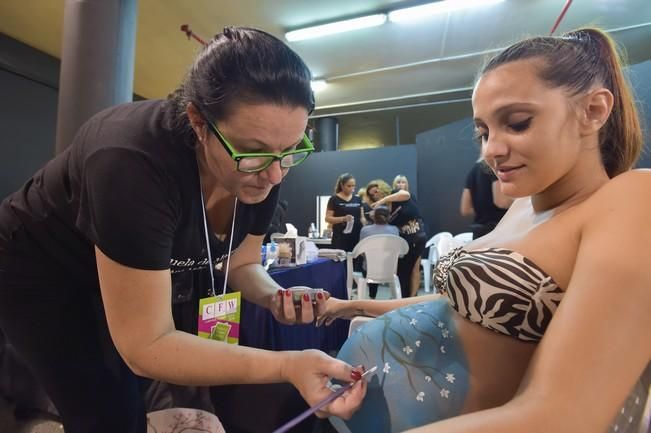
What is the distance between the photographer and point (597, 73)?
64 centimetres

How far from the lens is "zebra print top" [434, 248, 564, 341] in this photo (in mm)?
568

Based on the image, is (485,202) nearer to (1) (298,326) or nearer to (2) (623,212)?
(1) (298,326)

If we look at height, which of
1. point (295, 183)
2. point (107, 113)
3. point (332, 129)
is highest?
point (332, 129)

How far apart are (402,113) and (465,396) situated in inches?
283

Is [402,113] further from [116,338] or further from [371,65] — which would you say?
[116,338]


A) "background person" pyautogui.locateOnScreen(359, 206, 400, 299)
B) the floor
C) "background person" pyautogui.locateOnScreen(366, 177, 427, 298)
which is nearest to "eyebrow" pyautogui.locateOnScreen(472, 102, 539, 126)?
the floor

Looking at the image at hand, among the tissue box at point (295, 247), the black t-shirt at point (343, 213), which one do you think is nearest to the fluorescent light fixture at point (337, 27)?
the black t-shirt at point (343, 213)

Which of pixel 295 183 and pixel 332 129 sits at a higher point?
pixel 332 129

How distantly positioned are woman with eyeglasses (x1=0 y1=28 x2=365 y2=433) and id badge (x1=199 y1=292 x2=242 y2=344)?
0.10 metres

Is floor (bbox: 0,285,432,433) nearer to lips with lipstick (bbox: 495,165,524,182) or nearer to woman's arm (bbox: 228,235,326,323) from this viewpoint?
woman's arm (bbox: 228,235,326,323)

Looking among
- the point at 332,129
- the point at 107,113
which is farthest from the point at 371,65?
the point at 107,113

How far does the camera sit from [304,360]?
0.58m

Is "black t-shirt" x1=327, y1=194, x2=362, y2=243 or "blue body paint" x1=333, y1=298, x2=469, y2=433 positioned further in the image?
"black t-shirt" x1=327, y1=194, x2=362, y2=243

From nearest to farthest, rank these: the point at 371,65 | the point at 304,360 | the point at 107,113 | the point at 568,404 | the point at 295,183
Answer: the point at 568,404, the point at 304,360, the point at 107,113, the point at 371,65, the point at 295,183
